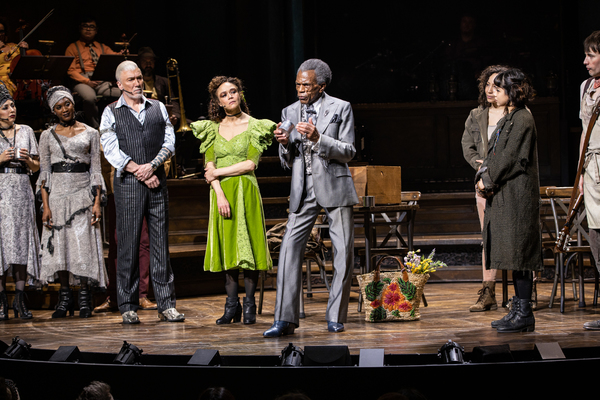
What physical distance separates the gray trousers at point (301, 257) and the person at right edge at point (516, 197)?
31.8 inches

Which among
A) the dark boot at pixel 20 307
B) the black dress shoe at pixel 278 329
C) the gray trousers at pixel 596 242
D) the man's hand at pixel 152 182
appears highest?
the man's hand at pixel 152 182

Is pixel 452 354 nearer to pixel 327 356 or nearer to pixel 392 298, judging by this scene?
pixel 327 356

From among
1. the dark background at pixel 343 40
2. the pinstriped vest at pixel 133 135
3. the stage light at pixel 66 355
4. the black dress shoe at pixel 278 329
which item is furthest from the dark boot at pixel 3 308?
the dark background at pixel 343 40

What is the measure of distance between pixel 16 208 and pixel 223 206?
1849 millimetres

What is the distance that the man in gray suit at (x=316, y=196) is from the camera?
13.3 ft

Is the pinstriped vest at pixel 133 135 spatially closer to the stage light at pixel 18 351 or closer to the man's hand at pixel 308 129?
the man's hand at pixel 308 129

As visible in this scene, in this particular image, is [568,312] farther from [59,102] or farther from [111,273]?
[59,102]

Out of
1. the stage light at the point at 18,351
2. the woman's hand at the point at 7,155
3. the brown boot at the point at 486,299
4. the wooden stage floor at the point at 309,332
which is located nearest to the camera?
the stage light at the point at 18,351

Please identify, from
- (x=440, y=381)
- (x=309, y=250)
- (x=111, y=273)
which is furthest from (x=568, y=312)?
(x=111, y=273)

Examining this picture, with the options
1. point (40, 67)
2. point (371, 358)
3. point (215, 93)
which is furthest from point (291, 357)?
point (40, 67)

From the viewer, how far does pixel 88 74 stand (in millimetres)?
8484

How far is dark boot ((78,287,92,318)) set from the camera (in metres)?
5.33

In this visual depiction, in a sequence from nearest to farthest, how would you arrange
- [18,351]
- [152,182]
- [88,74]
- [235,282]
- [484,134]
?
[18,351] < [235,282] < [152,182] < [484,134] < [88,74]

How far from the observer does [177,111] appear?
820 centimetres
